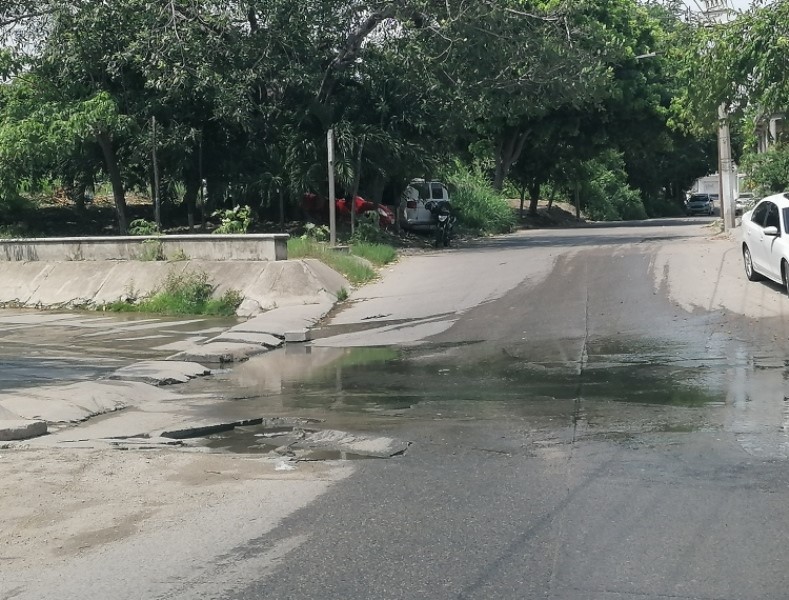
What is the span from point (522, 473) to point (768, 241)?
35.1 feet

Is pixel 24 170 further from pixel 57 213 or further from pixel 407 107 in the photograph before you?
pixel 407 107

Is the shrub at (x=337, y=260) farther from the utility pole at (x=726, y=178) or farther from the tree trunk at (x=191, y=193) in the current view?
the utility pole at (x=726, y=178)

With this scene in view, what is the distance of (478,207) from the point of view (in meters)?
37.6

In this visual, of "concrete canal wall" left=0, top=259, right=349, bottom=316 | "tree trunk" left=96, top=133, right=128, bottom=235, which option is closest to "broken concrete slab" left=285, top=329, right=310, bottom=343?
"concrete canal wall" left=0, top=259, right=349, bottom=316

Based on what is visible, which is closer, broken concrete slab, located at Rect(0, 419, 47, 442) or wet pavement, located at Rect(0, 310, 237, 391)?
broken concrete slab, located at Rect(0, 419, 47, 442)

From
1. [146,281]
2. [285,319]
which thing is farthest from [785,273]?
[146,281]

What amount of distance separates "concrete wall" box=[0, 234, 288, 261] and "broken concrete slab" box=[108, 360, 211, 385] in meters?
7.51

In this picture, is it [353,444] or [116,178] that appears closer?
[353,444]

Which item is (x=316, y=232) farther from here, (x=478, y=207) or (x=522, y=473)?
(x=522, y=473)

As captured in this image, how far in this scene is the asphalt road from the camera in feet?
16.5

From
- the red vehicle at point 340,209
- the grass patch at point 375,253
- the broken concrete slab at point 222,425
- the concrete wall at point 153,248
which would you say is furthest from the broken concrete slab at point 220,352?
the red vehicle at point 340,209

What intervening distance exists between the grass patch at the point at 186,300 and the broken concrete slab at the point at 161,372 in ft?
20.5

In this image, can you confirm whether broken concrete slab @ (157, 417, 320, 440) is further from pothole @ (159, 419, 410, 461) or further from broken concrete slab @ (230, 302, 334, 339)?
broken concrete slab @ (230, 302, 334, 339)

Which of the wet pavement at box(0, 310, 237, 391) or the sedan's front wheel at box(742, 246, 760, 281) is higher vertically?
the sedan's front wheel at box(742, 246, 760, 281)
